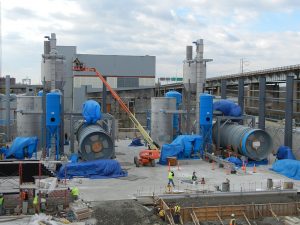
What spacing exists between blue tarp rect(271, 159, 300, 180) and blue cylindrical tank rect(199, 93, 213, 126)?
637 centimetres

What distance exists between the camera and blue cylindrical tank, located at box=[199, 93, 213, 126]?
105ft

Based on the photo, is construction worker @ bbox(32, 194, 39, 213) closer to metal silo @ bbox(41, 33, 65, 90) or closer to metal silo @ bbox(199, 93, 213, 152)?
metal silo @ bbox(41, 33, 65, 90)

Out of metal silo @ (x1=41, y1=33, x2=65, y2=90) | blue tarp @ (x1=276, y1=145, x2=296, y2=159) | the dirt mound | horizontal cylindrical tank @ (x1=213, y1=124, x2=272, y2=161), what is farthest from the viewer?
metal silo @ (x1=41, y1=33, x2=65, y2=90)

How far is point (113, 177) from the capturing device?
25391 millimetres

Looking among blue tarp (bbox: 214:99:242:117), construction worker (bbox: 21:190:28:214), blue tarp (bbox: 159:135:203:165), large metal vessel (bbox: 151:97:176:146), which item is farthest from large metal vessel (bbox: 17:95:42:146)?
construction worker (bbox: 21:190:28:214)

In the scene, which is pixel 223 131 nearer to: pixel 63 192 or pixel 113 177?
pixel 113 177

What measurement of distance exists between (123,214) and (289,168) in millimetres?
12885

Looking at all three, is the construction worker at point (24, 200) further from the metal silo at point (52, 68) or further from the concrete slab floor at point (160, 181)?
the metal silo at point (52, 68)

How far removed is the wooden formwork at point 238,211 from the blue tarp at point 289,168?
23.0ft

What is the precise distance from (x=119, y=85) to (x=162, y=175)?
155 feet

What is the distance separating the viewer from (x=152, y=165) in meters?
29.0

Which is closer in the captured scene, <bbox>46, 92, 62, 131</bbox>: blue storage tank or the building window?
<bbox>46, 92, 62, 131</bbox>: blue storage tank

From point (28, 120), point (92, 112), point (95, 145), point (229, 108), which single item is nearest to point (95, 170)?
point (95, 145)

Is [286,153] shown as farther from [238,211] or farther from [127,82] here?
[127,82]
